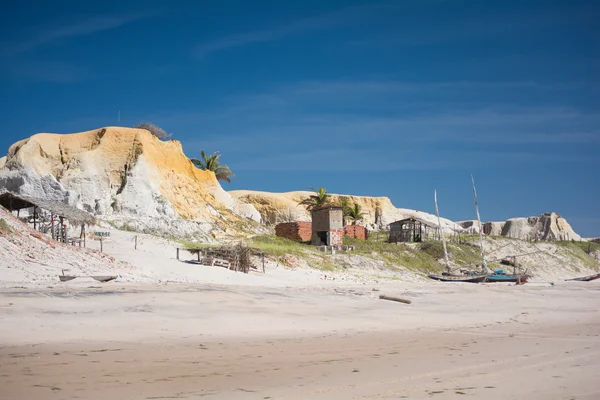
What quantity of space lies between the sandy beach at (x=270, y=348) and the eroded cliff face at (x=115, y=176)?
2231 centimetres

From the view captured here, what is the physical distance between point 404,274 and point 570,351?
79.2ft

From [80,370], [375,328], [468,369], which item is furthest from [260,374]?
[375,328]

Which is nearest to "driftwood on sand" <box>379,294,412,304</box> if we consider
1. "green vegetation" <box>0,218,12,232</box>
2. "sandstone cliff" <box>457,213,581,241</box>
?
"green vegetation" <box>0,218,12,232</box>

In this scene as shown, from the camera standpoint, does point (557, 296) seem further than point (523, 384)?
Yes

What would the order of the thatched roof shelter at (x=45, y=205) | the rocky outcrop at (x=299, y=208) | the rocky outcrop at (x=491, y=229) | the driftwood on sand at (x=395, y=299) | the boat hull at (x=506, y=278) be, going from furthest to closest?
the rocky outcrop at (x=491, y=229) < the rocky outcrop at (x=299, y=208) < the boat hull at (x=506, y=278) < the thatched roof shelter at (x=45, y=205) < the driftwood on sand at (x=395, y=299)

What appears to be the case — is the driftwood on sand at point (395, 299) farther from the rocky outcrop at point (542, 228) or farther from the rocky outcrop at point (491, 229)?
the rocky outcrop at point (491, 229)

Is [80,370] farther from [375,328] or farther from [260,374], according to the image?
[375,328]

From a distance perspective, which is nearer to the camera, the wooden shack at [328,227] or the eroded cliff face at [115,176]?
the eroded cliff face at [115,176]

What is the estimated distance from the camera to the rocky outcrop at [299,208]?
82.7 m

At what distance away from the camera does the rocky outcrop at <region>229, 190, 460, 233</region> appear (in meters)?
82.7

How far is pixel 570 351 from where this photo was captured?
10.1m

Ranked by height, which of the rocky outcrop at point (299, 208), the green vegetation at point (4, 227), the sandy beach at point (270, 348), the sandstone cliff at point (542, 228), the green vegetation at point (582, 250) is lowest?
the sandy beach at point (270, 348)

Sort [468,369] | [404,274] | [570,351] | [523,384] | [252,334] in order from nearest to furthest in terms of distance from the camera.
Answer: [523,384] → [468,369] → [570,351] → [252,334] → [404,274]

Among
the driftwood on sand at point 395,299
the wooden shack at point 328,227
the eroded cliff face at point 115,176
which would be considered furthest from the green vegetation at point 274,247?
the driftwood on sand at point 395,299
